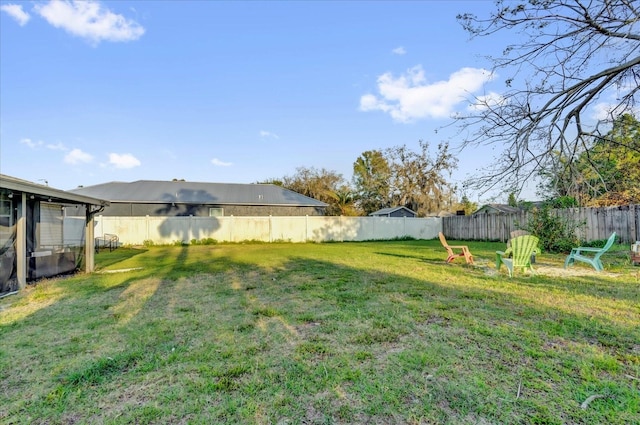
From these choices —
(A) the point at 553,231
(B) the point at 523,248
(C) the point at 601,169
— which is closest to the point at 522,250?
(B) the point at 523,248

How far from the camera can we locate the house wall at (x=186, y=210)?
71.6 feet

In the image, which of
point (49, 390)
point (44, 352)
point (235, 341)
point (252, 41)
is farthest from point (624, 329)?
point (252, 41)

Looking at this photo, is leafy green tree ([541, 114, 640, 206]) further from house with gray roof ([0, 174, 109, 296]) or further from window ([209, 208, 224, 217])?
window ([209, 208, 224, 217])

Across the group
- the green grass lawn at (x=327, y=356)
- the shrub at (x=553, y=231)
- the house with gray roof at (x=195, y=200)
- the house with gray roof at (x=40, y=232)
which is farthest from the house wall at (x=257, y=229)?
the green grass lawn at (x=327, y=356)

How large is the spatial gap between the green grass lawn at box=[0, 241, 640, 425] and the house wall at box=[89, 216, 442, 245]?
12091 mm

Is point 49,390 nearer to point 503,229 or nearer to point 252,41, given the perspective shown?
point 252,41

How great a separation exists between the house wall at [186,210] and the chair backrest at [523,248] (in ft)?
61.9

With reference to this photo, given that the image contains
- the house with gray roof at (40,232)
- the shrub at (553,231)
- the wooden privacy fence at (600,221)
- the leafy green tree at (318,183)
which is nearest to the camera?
the house with gray roof at (40,232)

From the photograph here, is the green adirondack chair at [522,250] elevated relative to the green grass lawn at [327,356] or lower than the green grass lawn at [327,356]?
elevated

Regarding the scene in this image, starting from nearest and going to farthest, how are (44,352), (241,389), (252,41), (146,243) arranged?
(241,389), (44,352), (252,41), (146,243)

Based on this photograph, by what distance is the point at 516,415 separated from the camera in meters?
1.96

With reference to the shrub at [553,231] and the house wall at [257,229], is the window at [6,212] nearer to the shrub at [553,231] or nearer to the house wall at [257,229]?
the house wall at [257,229]

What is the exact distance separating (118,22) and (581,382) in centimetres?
1418

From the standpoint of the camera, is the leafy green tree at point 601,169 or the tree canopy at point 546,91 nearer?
the tree canopy at point 546,91
